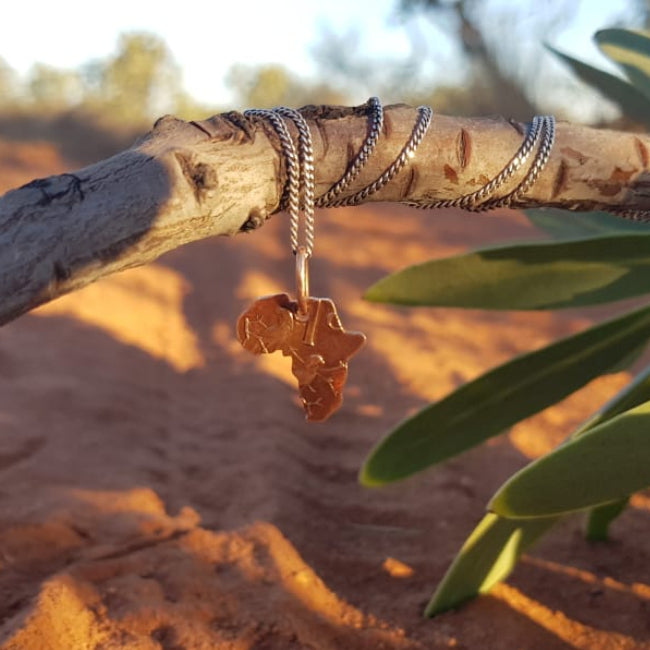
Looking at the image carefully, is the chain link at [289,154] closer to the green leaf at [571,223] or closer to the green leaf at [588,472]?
the green leaf at [588,472]

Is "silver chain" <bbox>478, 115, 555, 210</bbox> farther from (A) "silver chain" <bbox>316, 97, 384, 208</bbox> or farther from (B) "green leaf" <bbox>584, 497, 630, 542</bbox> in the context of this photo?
(B) "green leaf" <bbox>584, 497, 630, 542</bbox>

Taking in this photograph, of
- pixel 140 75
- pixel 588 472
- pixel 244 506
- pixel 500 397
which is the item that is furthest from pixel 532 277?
pixel 140 75

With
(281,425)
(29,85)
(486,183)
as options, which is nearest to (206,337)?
(281,425)

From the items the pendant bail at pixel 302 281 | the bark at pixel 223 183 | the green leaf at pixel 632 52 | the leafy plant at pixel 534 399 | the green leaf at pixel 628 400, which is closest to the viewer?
the bark at pixel 223 183

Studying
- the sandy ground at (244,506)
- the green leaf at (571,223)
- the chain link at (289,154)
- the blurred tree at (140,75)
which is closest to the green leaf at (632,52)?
the green leaf at (571,223)

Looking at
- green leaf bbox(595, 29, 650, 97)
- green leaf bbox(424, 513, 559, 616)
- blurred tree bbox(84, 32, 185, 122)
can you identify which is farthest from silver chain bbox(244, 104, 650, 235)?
blurred tree bbox(84, 32, 185, 122)
